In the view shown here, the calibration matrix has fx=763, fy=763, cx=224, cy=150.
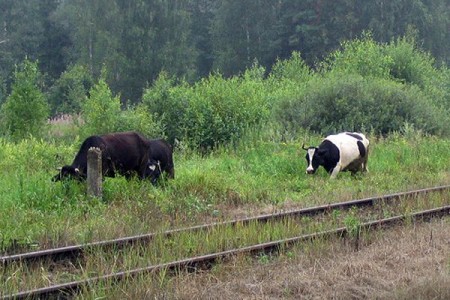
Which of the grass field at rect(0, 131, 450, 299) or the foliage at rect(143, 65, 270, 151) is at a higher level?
the grass field at rect(0, 131, 450, 299)

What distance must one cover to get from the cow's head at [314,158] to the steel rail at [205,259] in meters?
4.63

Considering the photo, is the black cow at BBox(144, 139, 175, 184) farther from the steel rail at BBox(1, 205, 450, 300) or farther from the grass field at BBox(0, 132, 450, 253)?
the steel rail at BBox(1, 205, 450, 300)

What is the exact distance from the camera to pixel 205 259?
9398 millimetres

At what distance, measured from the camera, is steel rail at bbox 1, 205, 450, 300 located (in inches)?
314

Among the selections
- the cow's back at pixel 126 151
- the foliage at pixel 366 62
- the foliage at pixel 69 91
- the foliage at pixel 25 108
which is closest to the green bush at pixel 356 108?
the foliage at pixel 366 62

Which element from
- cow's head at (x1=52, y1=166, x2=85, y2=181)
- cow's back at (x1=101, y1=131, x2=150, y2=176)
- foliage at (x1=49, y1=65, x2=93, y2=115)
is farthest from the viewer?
foliage at (x1=49, y1=65, x2=93, y2=115)

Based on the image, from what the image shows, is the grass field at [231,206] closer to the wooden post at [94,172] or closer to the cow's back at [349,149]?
the wooden post at [94,172]

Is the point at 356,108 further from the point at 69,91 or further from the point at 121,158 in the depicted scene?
the point at 69,91

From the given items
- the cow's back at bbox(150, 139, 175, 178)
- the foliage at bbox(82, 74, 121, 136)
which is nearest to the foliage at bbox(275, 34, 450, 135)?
the foliage at bbox(82, 74, 121, 136)

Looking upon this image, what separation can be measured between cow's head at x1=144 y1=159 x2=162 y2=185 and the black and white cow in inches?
151

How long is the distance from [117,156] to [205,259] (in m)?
5.60

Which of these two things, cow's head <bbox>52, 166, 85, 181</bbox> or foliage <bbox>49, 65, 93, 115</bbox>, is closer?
cow's head <bbox>52, 166, 85, 181</bbox>

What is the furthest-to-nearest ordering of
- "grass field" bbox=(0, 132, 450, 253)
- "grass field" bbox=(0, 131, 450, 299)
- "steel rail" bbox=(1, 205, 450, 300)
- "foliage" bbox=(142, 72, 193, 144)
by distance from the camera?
"foliage" bbox=(142, 72, 193, 144), "grass field" bbox=(0, 132, 450, 253), "grass field" bbox=(0, 131, 450, 299), "steel rail" bbox=(1, 205, 450, 300)

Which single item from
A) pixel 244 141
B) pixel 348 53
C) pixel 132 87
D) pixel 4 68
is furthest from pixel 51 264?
pixel 4 68
